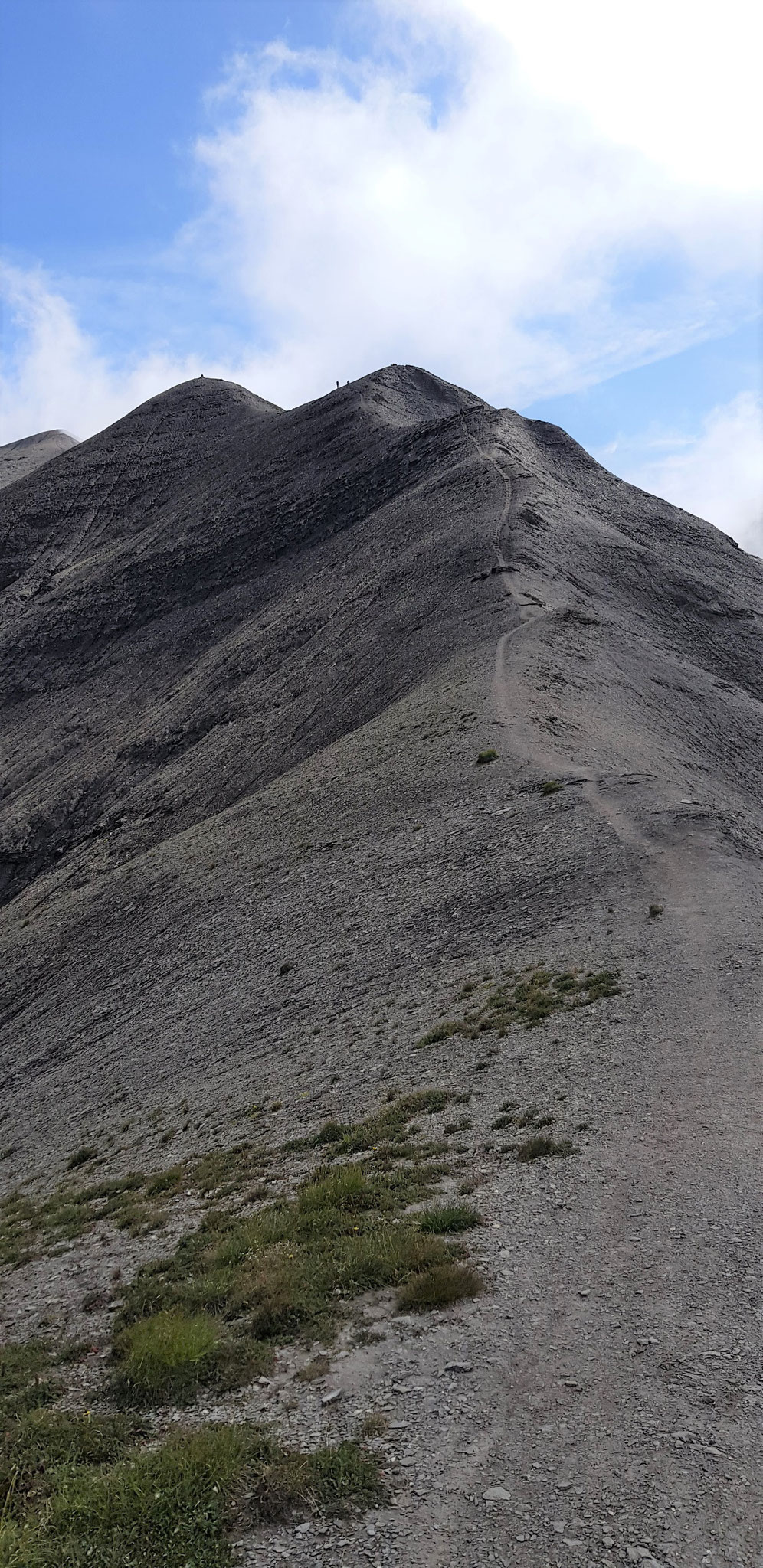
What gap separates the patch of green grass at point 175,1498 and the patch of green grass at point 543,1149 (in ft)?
20.0

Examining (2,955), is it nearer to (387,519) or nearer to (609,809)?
(609,809)

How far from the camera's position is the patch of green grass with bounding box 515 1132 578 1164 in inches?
584

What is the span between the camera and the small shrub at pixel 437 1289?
11398 millimetres

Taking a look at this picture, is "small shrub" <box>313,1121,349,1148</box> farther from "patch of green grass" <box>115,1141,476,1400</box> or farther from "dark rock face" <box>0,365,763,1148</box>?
"dark rock face" <box>0,365,763,1148</box>

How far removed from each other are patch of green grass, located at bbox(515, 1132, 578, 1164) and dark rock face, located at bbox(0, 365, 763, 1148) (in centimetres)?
1183

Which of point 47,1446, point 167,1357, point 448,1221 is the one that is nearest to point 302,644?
point 448,1221

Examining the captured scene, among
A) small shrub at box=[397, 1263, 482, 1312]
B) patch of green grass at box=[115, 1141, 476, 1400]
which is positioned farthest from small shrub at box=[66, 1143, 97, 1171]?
small shrub at box=[397, 1263, 482, 1312]

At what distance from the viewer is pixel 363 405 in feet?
275

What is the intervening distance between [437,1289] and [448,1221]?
1.54 metres

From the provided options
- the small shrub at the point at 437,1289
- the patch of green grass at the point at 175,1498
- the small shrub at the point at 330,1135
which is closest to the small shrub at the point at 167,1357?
the patch of green grass at the point at 175,1498

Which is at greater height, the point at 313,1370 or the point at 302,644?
the point at 302,644

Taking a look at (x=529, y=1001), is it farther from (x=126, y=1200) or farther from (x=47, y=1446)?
(x=47, y=1446)

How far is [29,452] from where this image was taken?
454 ft

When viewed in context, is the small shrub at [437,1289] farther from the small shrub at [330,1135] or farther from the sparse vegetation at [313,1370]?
the small shrub at [330,1135]
